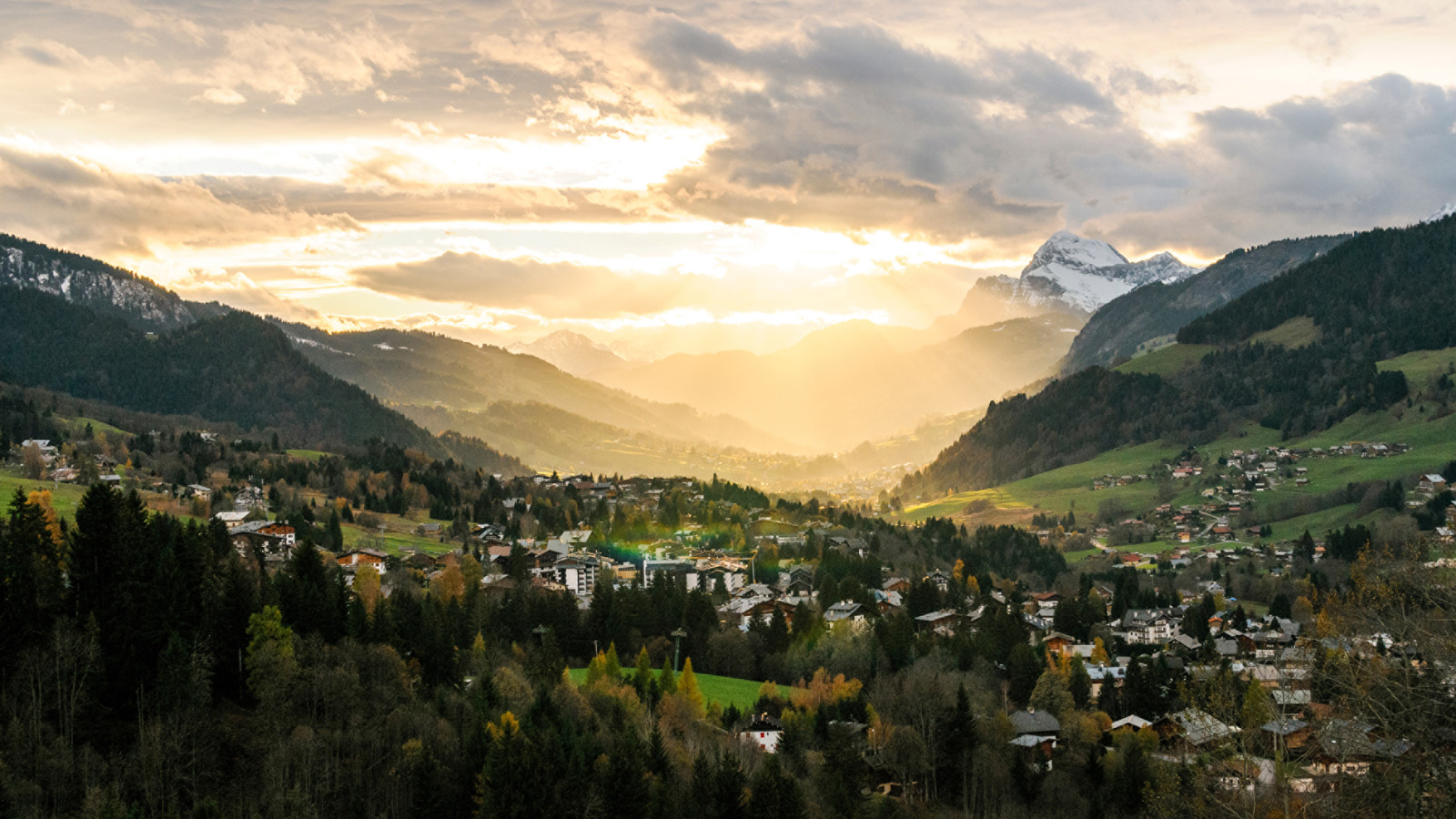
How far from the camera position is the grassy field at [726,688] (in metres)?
83.6

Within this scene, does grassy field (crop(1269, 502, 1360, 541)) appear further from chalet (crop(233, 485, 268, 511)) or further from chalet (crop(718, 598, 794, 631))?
chalet (crop(233, 485, 268, 511))

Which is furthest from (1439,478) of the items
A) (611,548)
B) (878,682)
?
(878,682)

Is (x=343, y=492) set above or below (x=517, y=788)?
above

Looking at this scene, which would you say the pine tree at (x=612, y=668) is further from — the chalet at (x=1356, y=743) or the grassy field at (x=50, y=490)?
the grassy field at (x=50, y=490)

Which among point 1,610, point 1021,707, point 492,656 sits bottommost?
point 1021,707

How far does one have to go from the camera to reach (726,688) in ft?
292

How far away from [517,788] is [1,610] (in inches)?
951

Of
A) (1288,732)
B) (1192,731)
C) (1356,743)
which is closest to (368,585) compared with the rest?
(1192,731)

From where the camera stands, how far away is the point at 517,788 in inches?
2170

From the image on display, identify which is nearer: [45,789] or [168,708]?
[45,789]

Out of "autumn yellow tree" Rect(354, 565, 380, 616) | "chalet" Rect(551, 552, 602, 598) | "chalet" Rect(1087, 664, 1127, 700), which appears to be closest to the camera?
"autumn yellow tree" Rect(354, 565, 380, 616)

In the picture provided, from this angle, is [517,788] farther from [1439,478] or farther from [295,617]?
[1439,478]

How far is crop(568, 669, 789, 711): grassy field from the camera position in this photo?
274 ft

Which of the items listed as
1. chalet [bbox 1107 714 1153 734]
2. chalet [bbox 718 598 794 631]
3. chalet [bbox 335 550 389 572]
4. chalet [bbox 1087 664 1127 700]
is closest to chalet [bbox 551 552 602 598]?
chalet [bbox 718 598 794 631]
